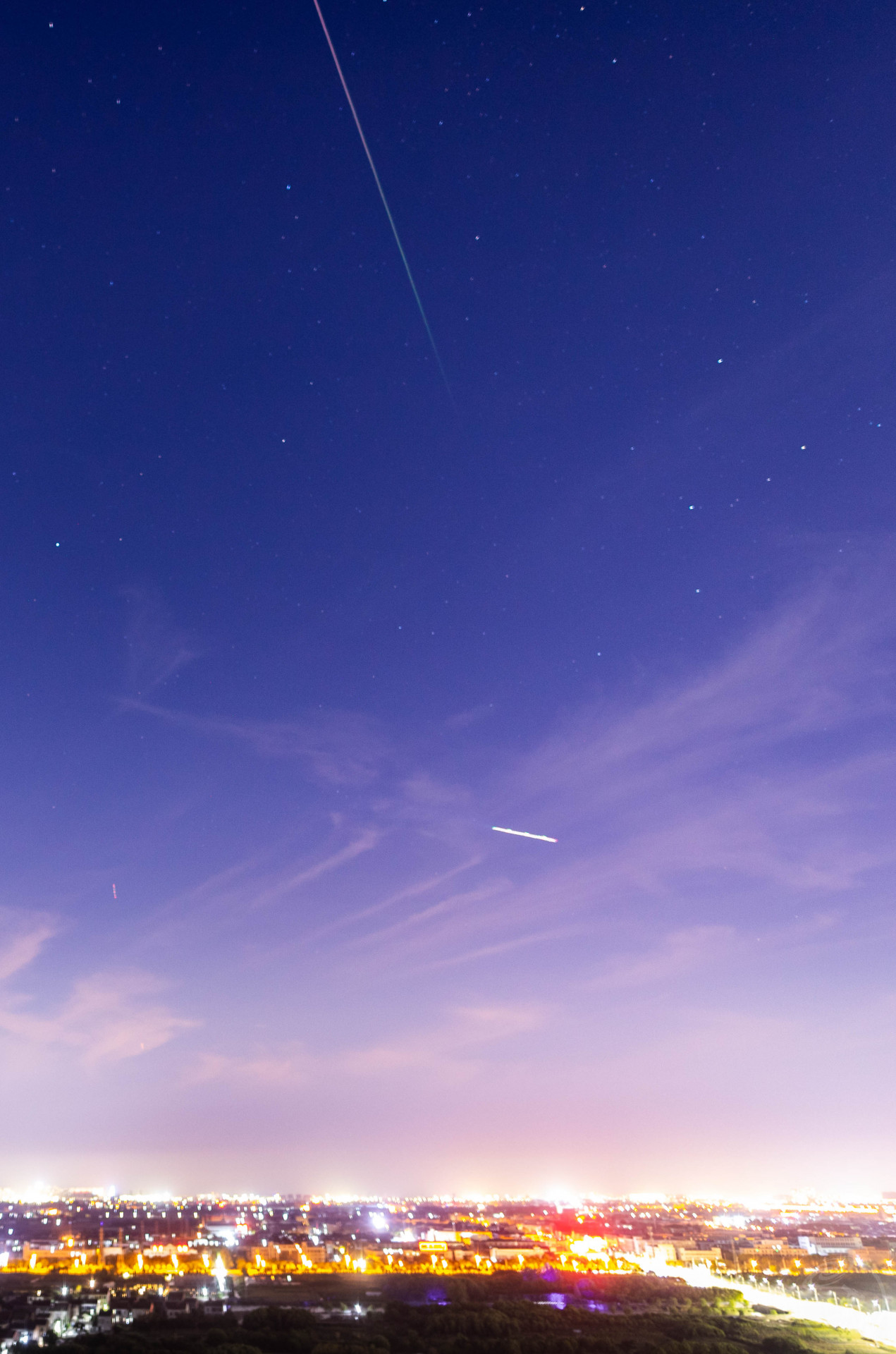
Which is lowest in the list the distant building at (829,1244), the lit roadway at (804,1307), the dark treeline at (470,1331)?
the distant building at (829,1244)

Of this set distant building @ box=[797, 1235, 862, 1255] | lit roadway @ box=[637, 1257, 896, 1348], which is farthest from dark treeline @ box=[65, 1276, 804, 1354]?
distant building @ box=[797, 1235, 862, 1255]

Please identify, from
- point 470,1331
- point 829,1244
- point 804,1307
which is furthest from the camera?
point 829,1244

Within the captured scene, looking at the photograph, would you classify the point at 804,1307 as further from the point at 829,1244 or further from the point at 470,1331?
the point at 829,1244

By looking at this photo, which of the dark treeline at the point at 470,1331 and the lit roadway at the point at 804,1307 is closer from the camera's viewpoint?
the dark treeline at the point at 470,1331

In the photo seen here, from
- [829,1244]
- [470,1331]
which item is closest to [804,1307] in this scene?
[470,1331]

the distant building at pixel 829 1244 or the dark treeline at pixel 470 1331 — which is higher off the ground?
the dark treeline at pixel 470 1331

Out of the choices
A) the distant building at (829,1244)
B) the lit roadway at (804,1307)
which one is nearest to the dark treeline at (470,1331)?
the lit roadway at (804,1307)

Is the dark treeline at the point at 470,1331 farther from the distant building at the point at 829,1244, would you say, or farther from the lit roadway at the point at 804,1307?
the distant building at the point at 829,1244

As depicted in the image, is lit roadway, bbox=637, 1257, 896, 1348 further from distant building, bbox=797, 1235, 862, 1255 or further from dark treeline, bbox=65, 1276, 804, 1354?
distant building, bbox=797, 1235, 862, 1255

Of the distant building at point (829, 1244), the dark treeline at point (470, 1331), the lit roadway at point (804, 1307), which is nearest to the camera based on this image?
the dark treeline at point (470, 1331)

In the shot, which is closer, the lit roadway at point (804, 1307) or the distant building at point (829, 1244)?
the lit roadway at point (804, 1307)

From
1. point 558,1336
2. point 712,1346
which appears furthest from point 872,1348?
point 558,1336

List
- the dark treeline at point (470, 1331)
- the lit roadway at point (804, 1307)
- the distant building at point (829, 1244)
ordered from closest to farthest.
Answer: the dark treeline at point (470, 1331) → the lit roadway at point (804, 1307) → the distant building at point (829, 1244)
